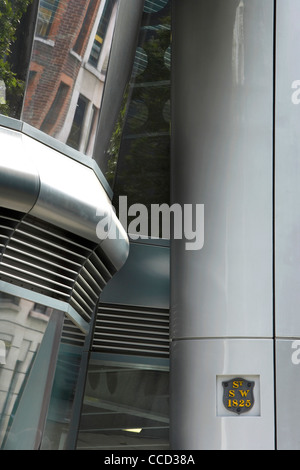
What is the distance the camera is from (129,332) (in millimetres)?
8812

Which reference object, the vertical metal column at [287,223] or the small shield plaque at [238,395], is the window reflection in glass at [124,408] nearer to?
the small shield plaque at [238,395]

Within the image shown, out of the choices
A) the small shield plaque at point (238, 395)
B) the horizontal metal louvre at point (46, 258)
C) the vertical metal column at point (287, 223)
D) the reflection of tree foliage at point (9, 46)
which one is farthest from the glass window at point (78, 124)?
the small shield plaque at point (238, 395)

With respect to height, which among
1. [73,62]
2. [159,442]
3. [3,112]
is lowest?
[159,442]

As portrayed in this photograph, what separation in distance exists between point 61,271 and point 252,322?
2330 millimetres

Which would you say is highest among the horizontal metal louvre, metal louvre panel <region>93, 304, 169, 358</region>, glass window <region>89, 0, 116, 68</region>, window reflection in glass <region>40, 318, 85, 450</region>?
glass window <region>89, 0, 116, 68</region>

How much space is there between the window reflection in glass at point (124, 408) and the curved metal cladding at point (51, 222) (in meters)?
3.26

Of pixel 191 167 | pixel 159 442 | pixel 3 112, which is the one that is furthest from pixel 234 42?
pixel 159 442

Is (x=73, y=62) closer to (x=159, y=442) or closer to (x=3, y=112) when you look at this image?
(x=3, y=112)

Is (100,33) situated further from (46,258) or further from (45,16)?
(46,258)

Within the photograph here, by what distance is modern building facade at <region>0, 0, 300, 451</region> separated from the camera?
4.99 metres

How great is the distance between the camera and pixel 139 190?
9.23 metres

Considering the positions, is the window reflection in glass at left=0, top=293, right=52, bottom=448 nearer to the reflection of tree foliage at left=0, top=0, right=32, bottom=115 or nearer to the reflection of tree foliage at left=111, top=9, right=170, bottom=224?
the reflection of tree foliage at left=0, top=0, right=32, bottom=115

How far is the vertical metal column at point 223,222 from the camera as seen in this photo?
6.74 meters

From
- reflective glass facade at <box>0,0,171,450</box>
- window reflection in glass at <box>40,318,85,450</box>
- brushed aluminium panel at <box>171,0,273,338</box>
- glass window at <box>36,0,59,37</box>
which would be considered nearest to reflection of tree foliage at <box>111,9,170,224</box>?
brushed aluminium panel at <box>171,0,273,338</box>
